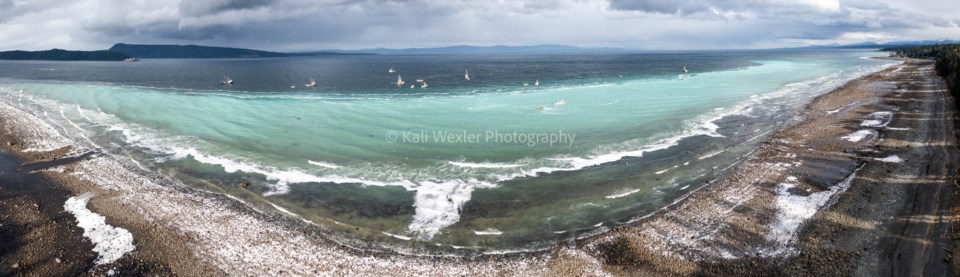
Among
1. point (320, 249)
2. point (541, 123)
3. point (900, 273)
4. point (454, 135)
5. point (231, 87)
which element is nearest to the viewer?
point (900, 273)

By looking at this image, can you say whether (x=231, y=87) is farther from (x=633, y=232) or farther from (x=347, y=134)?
(x=633, y=232)

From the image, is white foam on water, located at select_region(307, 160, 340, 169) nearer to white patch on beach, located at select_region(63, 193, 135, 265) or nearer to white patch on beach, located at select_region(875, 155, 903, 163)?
white patch on beach, located at select_region(63, 193, 135, 265)

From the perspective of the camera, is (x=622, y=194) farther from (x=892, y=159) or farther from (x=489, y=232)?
(x=892, y=159)

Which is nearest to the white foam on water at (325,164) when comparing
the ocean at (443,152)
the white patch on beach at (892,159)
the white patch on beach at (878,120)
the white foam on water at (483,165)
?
the ocean at (443,152)

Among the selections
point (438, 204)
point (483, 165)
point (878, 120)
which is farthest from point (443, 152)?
point (878, 120)

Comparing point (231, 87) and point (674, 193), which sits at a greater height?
point (231, 87)

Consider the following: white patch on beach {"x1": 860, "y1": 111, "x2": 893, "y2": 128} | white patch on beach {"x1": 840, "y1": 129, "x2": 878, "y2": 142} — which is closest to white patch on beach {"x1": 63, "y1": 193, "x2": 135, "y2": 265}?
white patch on beach {"x1": 840, "y1": 129, "x2": 878, "y2": 142}

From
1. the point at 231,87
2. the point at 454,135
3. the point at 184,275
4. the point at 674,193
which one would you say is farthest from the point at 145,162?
the point at 231,87
